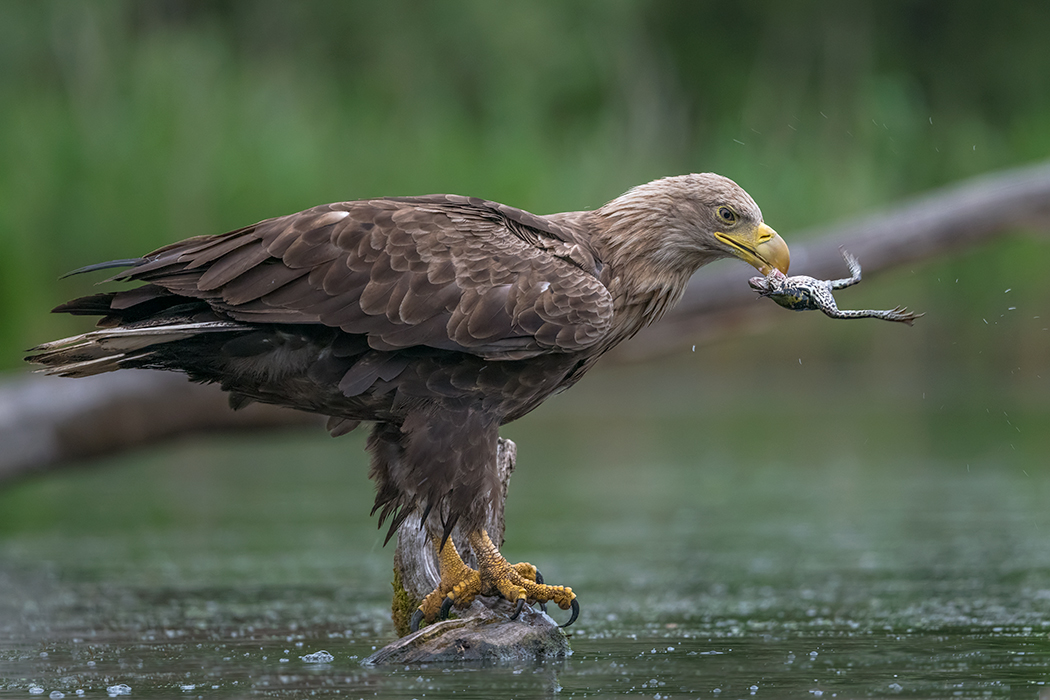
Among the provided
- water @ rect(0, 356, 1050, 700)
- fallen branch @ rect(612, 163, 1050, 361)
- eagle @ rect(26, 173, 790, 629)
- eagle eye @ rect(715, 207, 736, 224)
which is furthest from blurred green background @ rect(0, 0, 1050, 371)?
eagle eye @ rect(715, 207, 736, 224)

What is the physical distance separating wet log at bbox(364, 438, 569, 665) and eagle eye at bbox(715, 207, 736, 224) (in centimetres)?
112

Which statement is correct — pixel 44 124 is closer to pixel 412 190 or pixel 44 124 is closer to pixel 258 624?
pixel 412 190

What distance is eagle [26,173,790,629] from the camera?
14.6ft

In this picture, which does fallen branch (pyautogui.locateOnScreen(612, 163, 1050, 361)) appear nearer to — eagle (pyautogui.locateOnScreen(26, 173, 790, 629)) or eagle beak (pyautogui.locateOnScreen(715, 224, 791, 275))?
eagle beak (pyautogui.locateOnScreen(715, 224, 791, 275))

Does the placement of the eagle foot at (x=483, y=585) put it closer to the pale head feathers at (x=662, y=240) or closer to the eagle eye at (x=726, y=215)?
the pale head feathers at (x=662, y=240)

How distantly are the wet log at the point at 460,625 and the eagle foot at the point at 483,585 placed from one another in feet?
0.14

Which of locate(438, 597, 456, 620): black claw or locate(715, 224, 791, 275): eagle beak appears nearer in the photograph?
locate(438, 597, 456, 620): black claw

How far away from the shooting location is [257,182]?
42.2 ft

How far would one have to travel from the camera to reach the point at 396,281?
178 inches

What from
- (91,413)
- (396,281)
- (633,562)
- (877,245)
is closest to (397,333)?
(396,281)

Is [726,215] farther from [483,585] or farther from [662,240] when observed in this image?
[483,585]

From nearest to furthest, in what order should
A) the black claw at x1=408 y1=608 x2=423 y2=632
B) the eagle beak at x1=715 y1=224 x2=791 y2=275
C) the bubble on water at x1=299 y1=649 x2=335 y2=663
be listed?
the bubble on water at x1=299 y1=649 x2=335 y2=663 → the black claw at x1=408 y1=608 x2=423 y2=632 → the eagle beak at x1=715 y1=224 x2=791 y2=275

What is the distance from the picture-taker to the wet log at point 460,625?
4172mm

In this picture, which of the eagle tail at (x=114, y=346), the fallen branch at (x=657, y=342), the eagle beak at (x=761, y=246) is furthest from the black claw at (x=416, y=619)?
the fallen branch at (x=657, y=342)
